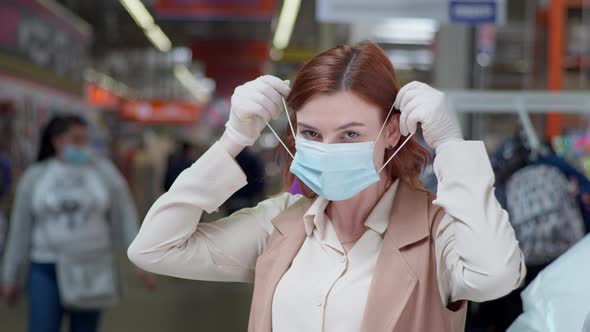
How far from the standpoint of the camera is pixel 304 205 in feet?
6.62

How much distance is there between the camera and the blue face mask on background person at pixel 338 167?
1.81 m

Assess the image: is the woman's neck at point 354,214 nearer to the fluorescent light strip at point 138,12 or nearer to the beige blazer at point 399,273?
the beige blazer at point 399,273

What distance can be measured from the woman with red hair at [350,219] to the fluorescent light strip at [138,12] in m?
4.77

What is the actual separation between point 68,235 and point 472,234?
296 cm

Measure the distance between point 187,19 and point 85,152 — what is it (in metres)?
2.57

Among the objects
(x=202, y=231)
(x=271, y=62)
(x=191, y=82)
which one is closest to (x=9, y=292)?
(x=202, y=231)

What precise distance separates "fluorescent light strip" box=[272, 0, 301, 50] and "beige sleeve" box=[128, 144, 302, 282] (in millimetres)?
4611

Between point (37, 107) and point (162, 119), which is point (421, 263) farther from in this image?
point (162, 119)

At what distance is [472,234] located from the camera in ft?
5.40

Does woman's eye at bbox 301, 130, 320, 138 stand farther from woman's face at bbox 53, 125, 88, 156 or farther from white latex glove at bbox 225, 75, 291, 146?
woman's face at bbox 53, 125, 88, 156

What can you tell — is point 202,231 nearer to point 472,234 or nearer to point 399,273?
point 399,273

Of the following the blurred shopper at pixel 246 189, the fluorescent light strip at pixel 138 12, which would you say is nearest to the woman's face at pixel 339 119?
the fluorescent light strip at pixel 138 12

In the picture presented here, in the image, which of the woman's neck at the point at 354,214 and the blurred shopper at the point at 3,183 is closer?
the woman's neck at the point at 354,214

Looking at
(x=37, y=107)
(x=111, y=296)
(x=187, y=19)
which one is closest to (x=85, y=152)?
(x=111, y=296)
